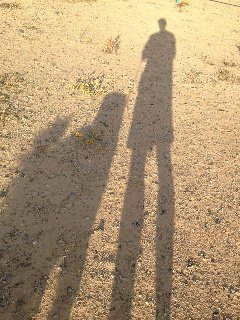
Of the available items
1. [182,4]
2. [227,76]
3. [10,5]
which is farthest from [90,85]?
[182,4]

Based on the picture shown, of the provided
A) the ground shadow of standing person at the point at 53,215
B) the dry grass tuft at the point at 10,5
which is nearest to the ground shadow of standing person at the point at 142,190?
the ground shadow of standing person at the point at 53,215

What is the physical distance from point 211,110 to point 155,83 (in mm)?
1924

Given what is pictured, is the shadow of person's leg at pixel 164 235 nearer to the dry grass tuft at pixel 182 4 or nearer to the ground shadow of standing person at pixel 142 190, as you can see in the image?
the ground shadow of standing person at pixel 142 190

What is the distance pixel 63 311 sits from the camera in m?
4.56

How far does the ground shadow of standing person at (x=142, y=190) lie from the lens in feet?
16.0

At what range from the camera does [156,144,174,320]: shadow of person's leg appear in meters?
4.82

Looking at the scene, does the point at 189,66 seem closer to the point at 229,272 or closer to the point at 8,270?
the point at 229,272

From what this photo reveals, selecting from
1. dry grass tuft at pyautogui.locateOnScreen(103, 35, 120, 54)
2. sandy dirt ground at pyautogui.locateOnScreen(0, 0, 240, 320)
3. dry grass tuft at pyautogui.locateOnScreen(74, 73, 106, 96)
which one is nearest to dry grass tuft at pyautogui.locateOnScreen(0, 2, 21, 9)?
sandy dirt ground at pyautogui.locateOnScreen(0, 0, 240, 320)

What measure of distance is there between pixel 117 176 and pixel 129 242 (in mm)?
1584

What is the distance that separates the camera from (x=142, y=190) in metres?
6.43

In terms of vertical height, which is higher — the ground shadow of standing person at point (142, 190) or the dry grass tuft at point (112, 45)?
the dry grass tuft at point (112, 45)

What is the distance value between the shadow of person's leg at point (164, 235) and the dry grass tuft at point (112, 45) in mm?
5128

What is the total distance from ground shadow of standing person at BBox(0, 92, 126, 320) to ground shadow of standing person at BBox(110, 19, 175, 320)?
579mm

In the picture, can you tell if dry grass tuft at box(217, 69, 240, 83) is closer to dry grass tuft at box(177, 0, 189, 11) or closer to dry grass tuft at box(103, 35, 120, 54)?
dry grass tuft at box(103, 35, 120, 54)
